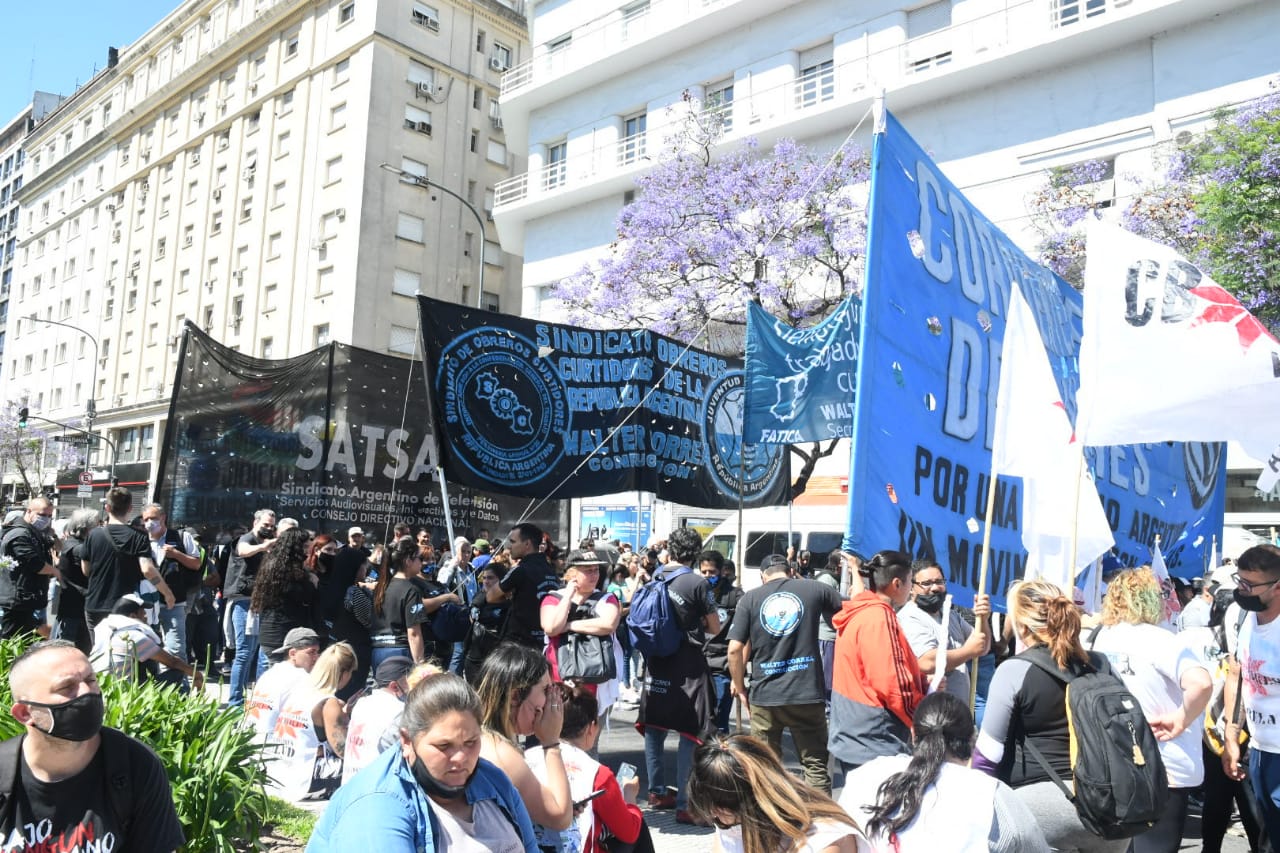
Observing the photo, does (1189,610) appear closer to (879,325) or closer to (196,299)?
(879,325)

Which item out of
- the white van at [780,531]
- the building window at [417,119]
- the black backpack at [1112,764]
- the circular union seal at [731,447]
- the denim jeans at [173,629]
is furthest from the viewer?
the building window at [417,119]

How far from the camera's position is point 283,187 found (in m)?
38.6

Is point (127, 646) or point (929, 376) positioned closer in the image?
point (929, 376)

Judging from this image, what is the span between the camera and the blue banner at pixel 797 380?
9.73 meters

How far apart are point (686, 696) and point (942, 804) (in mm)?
3645

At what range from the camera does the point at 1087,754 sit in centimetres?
352

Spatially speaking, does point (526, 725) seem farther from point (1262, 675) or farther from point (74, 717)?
point (1262, 675)

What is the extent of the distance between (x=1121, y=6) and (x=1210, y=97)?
276cm

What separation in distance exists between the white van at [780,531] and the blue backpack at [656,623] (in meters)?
11.7

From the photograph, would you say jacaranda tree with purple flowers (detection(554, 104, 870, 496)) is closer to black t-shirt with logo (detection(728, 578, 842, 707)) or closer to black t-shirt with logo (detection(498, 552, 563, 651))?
black t-shirt with logo (detection(498, 552, 563, 651))

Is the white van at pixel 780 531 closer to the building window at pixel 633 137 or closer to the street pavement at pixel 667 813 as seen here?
the street pavement at pixel 667 813

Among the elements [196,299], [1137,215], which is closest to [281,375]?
[1137,215]

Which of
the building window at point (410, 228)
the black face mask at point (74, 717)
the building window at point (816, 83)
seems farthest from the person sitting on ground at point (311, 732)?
the building window at point (410, 228)


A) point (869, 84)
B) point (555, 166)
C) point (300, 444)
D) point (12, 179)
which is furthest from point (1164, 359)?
point (12, 179)
